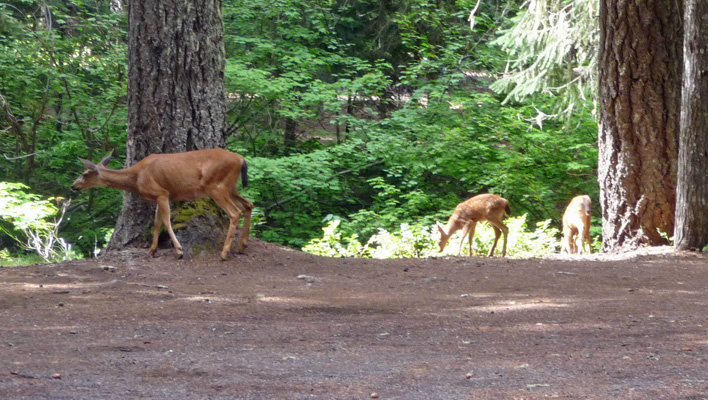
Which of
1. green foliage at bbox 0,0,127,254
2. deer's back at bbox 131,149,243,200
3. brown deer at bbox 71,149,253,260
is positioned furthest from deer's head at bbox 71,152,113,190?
green foliage at bbox 0,0,127,254

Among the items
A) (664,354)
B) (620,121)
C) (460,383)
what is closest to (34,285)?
(460,383)

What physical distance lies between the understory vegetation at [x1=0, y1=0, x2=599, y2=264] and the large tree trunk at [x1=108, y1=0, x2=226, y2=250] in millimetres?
7451

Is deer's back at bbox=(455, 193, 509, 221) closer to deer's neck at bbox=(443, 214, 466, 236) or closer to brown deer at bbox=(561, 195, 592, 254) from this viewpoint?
deer's neck at bbox=(443, 214, 466, 236)

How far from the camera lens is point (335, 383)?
3.87 metres

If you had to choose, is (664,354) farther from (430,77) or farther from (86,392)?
(430,77)

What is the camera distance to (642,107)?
9789 mm

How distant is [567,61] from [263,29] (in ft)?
27.0

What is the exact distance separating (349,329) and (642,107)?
6.22m

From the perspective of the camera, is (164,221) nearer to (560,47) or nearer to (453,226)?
(453,226)

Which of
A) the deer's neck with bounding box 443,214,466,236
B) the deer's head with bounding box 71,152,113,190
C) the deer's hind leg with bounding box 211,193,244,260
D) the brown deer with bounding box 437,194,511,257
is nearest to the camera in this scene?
the deer's hind leg with bounding box 211,193,244,260

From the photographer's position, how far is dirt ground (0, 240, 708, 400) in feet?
12.4

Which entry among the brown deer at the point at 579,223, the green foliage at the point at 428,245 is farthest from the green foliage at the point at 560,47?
the green foliage at the point at 428,245

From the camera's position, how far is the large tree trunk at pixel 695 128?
891cm

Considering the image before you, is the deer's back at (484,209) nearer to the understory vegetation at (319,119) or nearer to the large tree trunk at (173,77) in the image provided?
the understory vegetation at (319,119)
